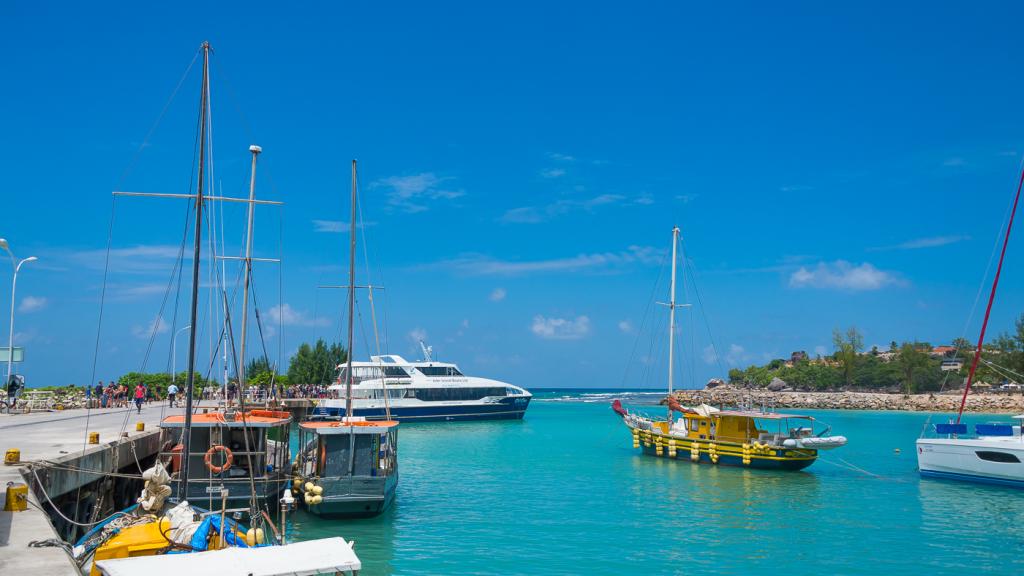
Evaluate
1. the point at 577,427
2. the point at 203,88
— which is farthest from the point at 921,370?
the point at 203,88

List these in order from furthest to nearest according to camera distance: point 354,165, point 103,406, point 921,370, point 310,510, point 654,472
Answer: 1. point 921,370
2. point 103,406
3. point 654,472
4. point 354,165
5. point 310,510

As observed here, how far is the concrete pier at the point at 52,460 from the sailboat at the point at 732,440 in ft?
82.5

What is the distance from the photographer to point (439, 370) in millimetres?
70125

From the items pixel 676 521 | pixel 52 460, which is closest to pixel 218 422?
pixel 52 460

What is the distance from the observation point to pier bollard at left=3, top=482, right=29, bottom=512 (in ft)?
42.0

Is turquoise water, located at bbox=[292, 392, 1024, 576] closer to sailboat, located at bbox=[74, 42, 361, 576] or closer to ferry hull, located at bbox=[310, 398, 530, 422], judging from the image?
sailboat, located at bbox=[74, 42, 361, 576]

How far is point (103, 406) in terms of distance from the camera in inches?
1754

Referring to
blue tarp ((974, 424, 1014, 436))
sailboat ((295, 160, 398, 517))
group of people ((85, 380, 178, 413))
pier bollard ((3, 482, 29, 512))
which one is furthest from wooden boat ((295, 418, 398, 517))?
blue tarp ((974, 424, 1014, 436))

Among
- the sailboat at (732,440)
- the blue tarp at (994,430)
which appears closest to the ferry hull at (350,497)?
the sailboat at (732,440)

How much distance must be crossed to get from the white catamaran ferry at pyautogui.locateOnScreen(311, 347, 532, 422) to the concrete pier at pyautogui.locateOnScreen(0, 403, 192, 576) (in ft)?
95.3

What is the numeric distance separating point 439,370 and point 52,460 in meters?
53.1

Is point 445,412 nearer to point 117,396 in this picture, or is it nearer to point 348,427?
point 117,396

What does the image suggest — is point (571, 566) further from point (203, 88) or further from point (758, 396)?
point (758, 396)

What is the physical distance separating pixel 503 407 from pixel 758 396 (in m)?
67.3
